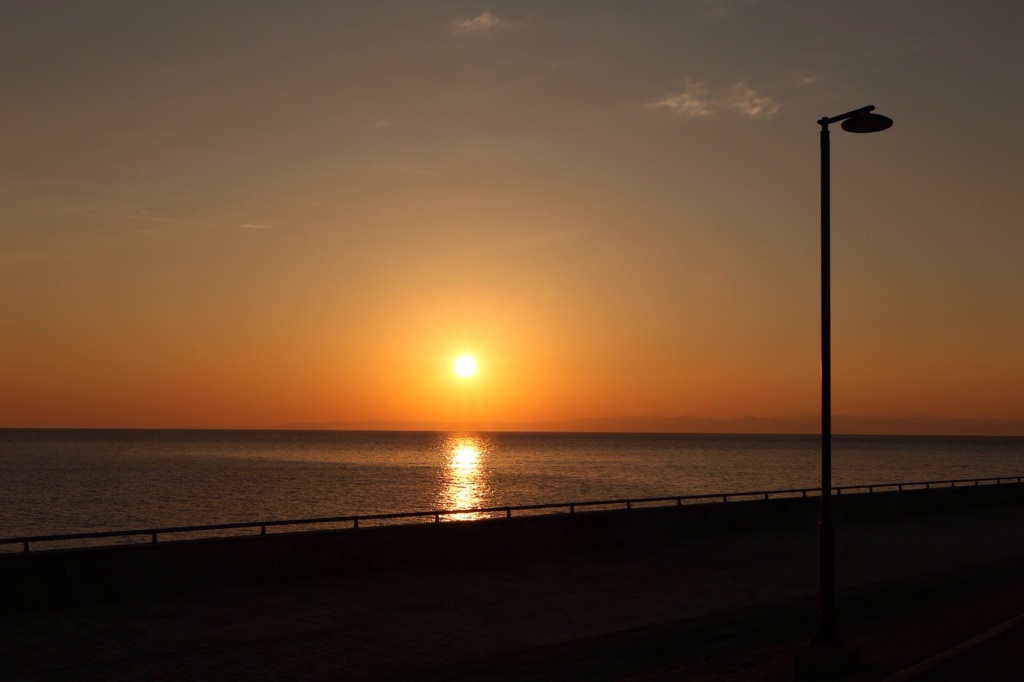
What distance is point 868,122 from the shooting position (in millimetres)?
13773

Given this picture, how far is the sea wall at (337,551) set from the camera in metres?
18.2

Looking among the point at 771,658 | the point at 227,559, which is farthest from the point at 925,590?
the point at 227,559

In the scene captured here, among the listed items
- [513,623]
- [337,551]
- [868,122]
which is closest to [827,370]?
[868,122]

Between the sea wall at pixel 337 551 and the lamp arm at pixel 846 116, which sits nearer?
the lamp arm at pixel 846 116

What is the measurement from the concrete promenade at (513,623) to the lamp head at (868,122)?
7291 mm

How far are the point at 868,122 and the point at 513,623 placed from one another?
1010 centimetres

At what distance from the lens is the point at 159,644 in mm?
15391

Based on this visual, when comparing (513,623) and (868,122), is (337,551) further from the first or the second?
(868,122)

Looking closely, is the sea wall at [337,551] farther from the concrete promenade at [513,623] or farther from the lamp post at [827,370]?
the lamp post at [827,370]

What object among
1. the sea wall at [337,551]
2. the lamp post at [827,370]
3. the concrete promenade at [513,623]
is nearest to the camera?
the lamp post at [827,370]

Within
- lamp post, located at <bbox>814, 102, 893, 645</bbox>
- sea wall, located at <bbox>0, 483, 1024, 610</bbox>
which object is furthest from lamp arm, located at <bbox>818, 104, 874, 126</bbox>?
sea wall, located at <bbox>0, 483, 1024, 610</bbox>

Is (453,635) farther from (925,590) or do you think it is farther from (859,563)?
(859,563)

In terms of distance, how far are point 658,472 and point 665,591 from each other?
128299 mm

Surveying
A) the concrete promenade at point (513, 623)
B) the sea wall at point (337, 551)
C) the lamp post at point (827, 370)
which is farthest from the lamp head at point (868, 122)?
the sea wall at point (337, 551)
